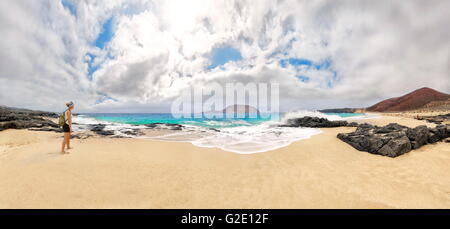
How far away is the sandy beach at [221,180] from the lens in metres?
3.63

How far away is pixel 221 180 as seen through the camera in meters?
4.79

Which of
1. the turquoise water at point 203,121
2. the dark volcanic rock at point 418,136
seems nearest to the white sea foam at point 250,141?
the dark volcanic rock at point 418,136

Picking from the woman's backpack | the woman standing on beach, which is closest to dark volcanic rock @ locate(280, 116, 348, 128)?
the woman standing on beach

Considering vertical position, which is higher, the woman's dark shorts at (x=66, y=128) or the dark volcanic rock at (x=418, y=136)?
the woman's dark shorts at (x=66, y=128)

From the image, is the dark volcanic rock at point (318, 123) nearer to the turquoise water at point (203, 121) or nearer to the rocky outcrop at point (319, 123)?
the rocky outcrop at point (319, 123)

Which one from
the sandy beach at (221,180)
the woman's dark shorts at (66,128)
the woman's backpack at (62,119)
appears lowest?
the sandy beach at (221,180)

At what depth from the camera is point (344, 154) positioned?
23.8 feet

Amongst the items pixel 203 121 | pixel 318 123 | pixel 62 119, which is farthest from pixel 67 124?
pixel 203 121

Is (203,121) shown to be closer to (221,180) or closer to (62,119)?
(62,119)

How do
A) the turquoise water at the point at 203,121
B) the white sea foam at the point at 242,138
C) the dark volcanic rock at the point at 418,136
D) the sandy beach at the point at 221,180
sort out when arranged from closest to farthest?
the sandy beach at the point at 221,180 → the dark volcanic rock at the point at 418,136 → the white sea foam at the point at 242,138 → the turquoise water at the point at 203,121
